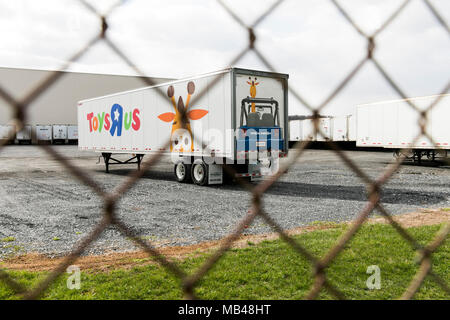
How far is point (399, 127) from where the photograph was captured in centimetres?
2017

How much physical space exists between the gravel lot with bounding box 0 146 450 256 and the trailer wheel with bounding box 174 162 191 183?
28cm

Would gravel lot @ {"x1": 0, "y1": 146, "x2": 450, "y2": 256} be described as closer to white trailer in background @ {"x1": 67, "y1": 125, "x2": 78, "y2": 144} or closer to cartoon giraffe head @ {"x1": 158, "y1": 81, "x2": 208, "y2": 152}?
cartoon giraffe head @ {"x1": 158, "y1": 81, "x2": 208, "y2": 152}

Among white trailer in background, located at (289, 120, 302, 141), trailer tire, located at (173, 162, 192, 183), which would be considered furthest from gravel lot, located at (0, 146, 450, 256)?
white trailer in background, located at (289, 120, 302, 141)

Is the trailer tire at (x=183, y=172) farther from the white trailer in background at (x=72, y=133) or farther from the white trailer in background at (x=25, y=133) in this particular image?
the white trailer in background at (x=72, y=133)

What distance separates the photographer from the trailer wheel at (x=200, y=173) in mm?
12719

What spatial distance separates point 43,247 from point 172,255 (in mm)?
1949

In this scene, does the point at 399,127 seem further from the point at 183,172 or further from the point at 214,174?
the point at 183,172

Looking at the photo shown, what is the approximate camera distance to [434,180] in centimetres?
1414

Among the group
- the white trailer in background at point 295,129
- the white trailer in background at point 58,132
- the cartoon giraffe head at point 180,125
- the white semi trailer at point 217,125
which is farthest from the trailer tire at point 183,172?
the white trailer in background at point 295,129

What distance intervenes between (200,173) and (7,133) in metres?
12.2

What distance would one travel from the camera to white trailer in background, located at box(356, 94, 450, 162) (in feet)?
58.2

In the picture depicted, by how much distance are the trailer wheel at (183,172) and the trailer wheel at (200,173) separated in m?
0.30

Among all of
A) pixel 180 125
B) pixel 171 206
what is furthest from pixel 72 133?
pixel 180 125
